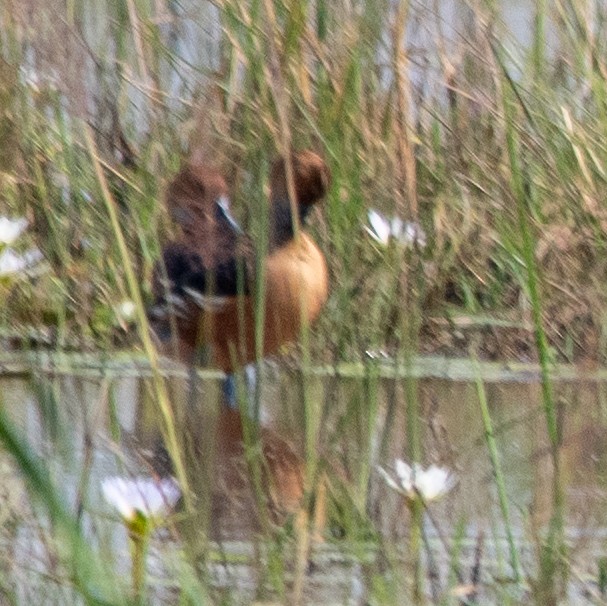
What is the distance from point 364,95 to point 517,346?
0.64 metres

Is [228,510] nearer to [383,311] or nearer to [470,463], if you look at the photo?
[470,463]

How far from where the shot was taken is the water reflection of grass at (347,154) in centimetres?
263

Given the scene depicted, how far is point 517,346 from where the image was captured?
3449 mm

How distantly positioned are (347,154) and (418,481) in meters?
1.29

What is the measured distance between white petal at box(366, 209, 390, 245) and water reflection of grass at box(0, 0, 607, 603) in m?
0.02

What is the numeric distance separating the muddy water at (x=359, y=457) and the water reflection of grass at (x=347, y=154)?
0.28 ft

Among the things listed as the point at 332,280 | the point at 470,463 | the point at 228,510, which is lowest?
the point at 228,510

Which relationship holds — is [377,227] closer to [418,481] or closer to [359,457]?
[359,457]

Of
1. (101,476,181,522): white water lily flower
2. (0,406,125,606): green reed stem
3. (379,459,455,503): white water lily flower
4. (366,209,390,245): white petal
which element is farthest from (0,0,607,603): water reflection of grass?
(0,406,125,606): green reed stem

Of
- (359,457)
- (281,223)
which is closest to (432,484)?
(359,457)

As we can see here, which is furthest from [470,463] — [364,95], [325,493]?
[364,95]

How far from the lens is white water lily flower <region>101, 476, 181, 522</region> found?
1637 mm

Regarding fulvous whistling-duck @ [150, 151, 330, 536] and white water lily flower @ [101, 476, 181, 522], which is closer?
white water lily flower @ [101, 476, 181, 522]

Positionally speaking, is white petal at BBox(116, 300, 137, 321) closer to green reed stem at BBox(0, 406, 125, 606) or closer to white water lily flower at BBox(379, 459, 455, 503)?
white water lily flower at BBox(379, 459, 455, 503)
